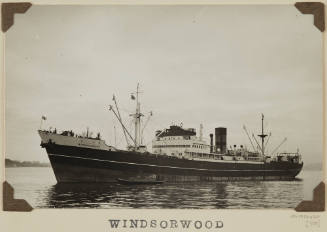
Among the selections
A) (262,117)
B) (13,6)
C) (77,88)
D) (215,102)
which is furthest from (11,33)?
(262,117)

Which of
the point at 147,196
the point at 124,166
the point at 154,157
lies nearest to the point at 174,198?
the point at 147,196

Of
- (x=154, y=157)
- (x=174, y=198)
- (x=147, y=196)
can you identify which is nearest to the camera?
(x=174, y=198)

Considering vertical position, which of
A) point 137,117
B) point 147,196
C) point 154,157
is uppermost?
point 137,117

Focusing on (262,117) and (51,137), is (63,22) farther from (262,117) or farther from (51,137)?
(262,117)

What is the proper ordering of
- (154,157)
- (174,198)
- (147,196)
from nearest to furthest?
1. (174,198)
2. (147,196)
3. (154,157)

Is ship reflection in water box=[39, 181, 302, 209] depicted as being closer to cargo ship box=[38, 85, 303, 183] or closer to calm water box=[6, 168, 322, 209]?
calm water box=[6, 168, 322, 209]

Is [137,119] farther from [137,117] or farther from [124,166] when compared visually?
[124,166]

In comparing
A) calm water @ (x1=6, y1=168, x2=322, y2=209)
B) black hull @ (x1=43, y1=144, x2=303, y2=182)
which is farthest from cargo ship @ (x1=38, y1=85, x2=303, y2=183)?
calm water @ (x1=6, y1=168, x2=322, y2=209)

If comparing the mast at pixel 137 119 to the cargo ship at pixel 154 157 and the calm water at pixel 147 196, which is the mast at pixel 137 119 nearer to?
the cargo ship at pixel 154 157

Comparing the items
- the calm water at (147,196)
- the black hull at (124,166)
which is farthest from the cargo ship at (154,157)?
the calm water at (147,196)
